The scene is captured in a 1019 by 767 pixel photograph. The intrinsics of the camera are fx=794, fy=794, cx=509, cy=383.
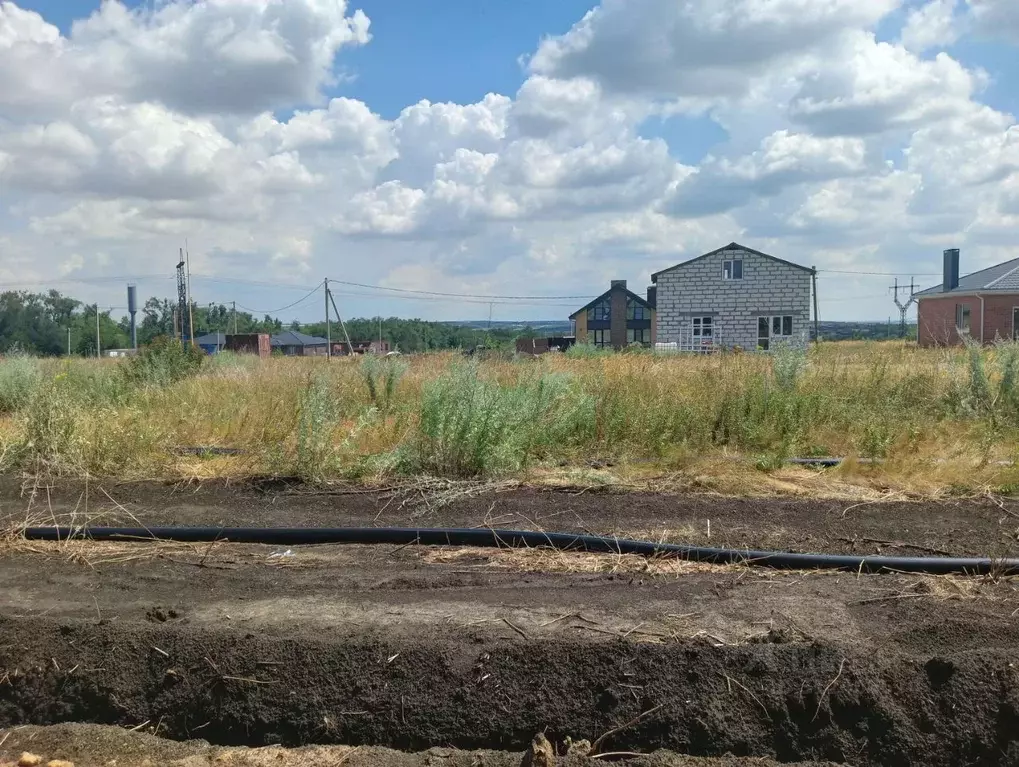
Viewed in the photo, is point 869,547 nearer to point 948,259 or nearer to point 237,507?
point 237,507

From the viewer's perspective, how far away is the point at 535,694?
3.87m

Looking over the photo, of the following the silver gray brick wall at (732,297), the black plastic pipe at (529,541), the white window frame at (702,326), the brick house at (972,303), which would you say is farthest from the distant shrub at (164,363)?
the brick house at (972,303)

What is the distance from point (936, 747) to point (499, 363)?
8.96m

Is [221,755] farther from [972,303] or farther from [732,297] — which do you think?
[972,303]

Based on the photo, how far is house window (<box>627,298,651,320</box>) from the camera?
2228 inches

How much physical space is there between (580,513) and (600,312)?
51670mm

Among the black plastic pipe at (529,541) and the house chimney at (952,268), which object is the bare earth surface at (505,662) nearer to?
the black plastic pipe at (529,541)

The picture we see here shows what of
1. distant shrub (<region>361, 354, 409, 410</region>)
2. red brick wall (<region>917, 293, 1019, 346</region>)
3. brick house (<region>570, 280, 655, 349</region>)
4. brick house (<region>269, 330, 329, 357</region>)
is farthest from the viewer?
brick house (<region>269, 330, 329, 357</region>)

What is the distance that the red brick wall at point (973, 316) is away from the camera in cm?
3175

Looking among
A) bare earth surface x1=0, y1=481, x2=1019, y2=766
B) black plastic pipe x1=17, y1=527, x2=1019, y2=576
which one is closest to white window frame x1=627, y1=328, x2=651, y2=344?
black plastic pipe x1=17, y1=527, x2=1019, y2=576

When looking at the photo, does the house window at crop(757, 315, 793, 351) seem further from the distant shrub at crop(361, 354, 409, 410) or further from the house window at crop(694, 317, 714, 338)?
the distant shrub at crop(361, 354, 409, 410)

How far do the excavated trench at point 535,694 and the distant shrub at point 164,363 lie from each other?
33.9ft

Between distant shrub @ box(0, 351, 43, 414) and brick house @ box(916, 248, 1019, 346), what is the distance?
1113 inches

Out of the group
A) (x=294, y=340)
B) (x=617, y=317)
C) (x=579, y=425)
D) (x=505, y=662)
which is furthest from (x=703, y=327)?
(x=294, y=340)
